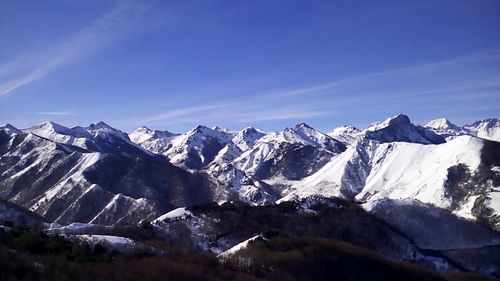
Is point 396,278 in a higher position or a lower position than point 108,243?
lower

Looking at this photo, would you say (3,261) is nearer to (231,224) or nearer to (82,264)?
(82,264)

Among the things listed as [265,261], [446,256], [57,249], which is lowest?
[446,256]

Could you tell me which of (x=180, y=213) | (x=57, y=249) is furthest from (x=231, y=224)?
(x=57, y=249)

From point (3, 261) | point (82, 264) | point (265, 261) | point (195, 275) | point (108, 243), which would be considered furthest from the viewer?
point (265, 261)

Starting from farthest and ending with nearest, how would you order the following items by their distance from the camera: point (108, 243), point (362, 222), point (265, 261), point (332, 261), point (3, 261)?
point (362, 222) < point (332, 261) < point (265, 261) < point (108, 243) < point (3, 261)

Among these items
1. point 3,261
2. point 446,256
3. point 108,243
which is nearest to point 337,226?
point 446,256

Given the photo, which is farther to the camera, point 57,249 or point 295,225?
point 295,225

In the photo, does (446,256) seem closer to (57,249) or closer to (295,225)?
(295,225)

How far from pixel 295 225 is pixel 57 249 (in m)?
124

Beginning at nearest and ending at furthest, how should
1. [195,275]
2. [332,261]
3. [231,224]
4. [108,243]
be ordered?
[195,275], [108,243], [332,261], [231,224]

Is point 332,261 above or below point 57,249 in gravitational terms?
below

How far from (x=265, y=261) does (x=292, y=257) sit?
6783 millimetres

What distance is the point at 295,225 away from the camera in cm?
17888

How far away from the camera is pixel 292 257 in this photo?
332 feet
